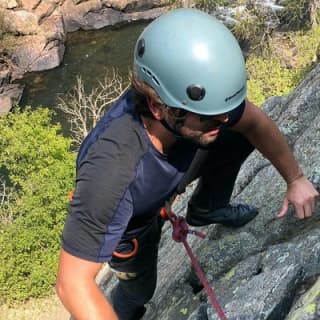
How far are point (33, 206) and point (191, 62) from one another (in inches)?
635

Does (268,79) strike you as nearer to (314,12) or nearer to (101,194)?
(314,12)

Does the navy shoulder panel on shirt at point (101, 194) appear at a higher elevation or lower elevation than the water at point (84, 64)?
higher

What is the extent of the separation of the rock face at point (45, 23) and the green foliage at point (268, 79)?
11.2m

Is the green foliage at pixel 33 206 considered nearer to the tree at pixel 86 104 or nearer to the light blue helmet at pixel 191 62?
the tree at pixel 86 104

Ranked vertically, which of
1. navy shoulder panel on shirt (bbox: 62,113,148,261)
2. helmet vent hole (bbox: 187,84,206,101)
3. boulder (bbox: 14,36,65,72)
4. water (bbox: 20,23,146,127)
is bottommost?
water (bbox: 20,23,146,127)

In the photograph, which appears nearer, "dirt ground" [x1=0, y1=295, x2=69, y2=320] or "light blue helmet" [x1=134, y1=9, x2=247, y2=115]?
"light blue helmet" [x1=134, y1=9, x2=247, y2=115]

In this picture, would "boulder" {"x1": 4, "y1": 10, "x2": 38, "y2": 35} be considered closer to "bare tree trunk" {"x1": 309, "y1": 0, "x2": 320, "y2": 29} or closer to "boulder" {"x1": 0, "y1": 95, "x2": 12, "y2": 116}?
"boulder" {"x1": 0, "y1": 95, "x2": 12, "y2": 116}

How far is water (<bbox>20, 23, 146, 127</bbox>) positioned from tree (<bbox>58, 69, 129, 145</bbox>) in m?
0.44

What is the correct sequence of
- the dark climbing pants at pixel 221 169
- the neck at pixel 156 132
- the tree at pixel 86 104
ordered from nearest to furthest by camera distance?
the neck at pixel 156 132
the dark climbing pants at pixel 221 169
the tree at pixel 86 104

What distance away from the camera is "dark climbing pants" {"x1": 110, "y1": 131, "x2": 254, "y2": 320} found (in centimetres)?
396

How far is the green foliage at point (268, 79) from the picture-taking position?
22375 mm

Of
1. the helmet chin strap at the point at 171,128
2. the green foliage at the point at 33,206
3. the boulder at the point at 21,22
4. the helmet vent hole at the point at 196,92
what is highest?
the helmet vent hole at the point at 196,92

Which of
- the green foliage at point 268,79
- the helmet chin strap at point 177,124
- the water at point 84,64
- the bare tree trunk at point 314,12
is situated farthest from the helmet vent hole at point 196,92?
the bare tree trunk at point 314,12

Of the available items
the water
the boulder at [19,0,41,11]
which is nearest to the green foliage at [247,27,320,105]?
the water
